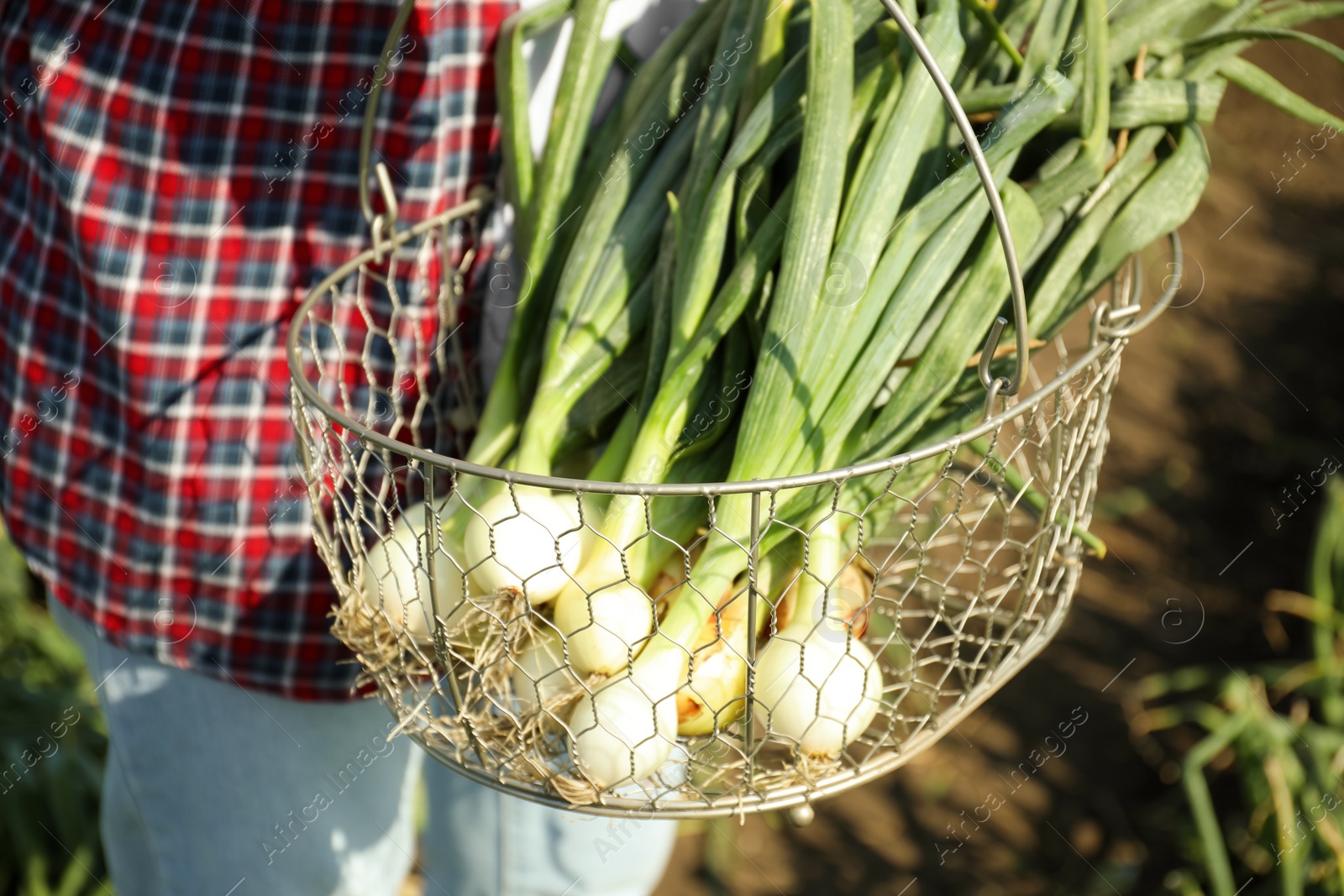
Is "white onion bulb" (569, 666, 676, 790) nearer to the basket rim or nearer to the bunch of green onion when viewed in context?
the bunch of green onion

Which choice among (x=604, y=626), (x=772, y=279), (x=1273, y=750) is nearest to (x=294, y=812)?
(x=604, y=626)

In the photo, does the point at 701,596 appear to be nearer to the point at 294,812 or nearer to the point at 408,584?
the point at 408,584

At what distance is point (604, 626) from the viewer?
0.66m

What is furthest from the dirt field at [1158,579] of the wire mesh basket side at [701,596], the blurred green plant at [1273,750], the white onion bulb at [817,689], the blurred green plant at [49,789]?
the white onion bulb at [817,689]

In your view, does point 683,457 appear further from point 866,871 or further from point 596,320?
point 866,871

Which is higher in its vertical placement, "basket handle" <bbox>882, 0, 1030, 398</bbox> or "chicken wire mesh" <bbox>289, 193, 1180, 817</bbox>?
"basket handle" <bbox>882, 0, 1030, 398</bbox>

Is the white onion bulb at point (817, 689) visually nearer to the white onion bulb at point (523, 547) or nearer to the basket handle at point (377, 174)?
the white onion bulb at point (523, 547)

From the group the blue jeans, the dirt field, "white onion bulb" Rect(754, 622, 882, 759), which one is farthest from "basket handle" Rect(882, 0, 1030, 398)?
the dirt field

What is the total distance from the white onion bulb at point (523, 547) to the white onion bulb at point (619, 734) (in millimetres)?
81

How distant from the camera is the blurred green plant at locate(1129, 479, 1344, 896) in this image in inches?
56.3

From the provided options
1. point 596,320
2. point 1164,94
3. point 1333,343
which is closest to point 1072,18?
point 1164,94

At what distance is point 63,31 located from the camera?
87cm

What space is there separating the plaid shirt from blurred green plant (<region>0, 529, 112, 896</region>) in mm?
650

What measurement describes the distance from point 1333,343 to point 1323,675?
1201mm
